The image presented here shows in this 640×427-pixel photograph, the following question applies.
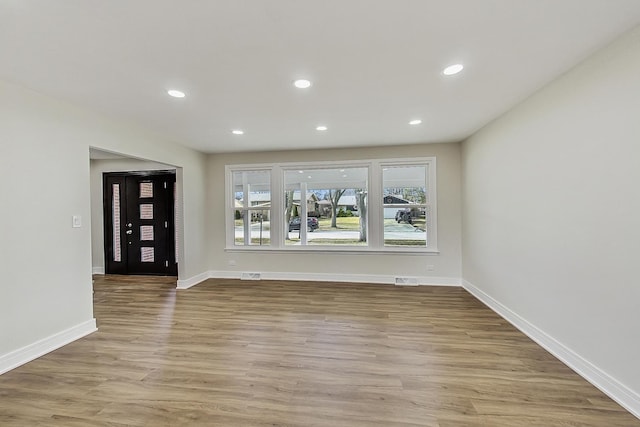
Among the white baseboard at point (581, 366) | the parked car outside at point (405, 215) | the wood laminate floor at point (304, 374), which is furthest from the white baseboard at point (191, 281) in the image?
the white baseboard at point (581, 366)

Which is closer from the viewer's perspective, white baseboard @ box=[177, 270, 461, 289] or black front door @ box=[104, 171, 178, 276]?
white baseboard @ box=[177, 270, 461, 289]

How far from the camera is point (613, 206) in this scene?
6.39ft

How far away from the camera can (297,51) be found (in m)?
2.01

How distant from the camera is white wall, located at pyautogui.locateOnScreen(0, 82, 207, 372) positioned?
7.91ft

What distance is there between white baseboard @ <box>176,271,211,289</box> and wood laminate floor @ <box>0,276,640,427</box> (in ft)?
3.70

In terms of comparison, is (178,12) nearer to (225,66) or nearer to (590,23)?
(225,66)

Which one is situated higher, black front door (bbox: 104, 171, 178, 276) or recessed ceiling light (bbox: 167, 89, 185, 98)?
recessed ceiling light (bbox: 167, 89, 185, 98)

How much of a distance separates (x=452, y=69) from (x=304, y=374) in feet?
8.79

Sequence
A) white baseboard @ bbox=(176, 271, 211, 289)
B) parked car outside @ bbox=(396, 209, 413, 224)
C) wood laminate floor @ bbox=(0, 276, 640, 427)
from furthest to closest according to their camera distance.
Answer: parked car outside @ bbox=(396, 209, 413, 224) < white baseboard @ bbox=(176, 271, 211, 289) < wood laminate floor @ bbox=(0, 276, 640, 427)

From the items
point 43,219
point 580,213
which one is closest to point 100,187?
point 43,219

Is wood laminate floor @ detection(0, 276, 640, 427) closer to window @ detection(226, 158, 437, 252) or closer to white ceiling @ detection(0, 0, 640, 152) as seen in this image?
window @ detection(226, 158, 437, 252)

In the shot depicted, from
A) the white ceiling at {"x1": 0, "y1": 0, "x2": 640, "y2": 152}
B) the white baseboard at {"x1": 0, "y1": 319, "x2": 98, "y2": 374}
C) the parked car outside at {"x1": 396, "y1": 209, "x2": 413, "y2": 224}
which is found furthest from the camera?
the parked car outside at {"x1": 396, "y1": 209, "x2": 413, "y2": 224}

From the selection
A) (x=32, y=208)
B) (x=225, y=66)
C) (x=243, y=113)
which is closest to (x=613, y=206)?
(x=225, y=66)

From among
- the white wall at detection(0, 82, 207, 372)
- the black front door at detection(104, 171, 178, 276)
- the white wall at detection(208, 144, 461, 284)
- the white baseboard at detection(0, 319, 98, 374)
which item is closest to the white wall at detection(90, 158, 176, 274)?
the black front door at detection(104, 171, 178, 276)
